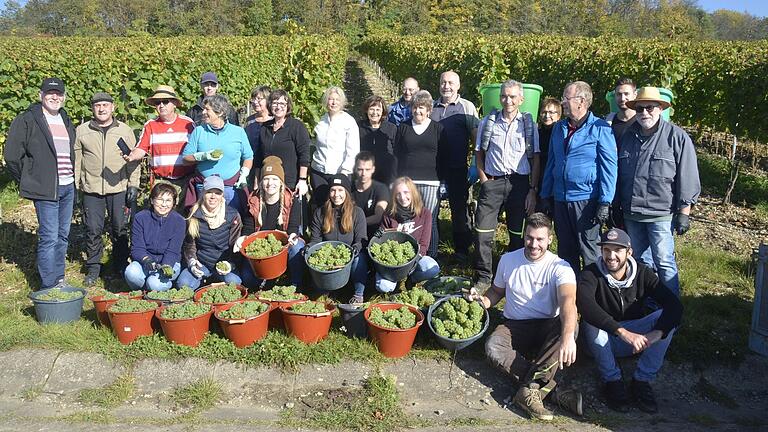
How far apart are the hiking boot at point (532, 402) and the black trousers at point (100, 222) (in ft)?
13.7

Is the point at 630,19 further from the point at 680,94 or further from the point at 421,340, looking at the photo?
the point at 421,340

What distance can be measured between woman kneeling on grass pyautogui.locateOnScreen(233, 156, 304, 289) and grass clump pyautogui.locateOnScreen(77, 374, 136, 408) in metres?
1.46

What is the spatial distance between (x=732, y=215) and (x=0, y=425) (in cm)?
898

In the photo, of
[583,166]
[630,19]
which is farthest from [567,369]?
[630,19]

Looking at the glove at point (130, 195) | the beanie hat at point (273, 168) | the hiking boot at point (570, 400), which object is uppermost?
the beanie hat at point (273, 168)

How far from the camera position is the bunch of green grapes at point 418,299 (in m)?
4.90

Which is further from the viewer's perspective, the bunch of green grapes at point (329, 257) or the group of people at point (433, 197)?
the bunch of green grapes at point (329, 257)

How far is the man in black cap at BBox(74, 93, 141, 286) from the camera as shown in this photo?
18.6ft

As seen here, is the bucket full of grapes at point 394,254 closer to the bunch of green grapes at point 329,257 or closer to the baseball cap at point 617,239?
the bunch of green grapes at point 329,257

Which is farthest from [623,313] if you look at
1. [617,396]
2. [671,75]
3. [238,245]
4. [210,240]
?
[671,75]

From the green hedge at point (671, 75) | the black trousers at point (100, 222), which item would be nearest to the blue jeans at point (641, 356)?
the black trousers at point (100, 222)

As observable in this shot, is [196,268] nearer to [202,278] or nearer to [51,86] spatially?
[202,278]

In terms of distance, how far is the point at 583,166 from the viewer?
187 inches

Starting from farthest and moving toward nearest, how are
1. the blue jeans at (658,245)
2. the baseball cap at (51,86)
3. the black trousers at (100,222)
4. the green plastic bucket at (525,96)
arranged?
the green plastic bucket at (525,96) < the black trousers at (100,222) < the baseball cap at (51,86) < the blue jeans at (658,245)
